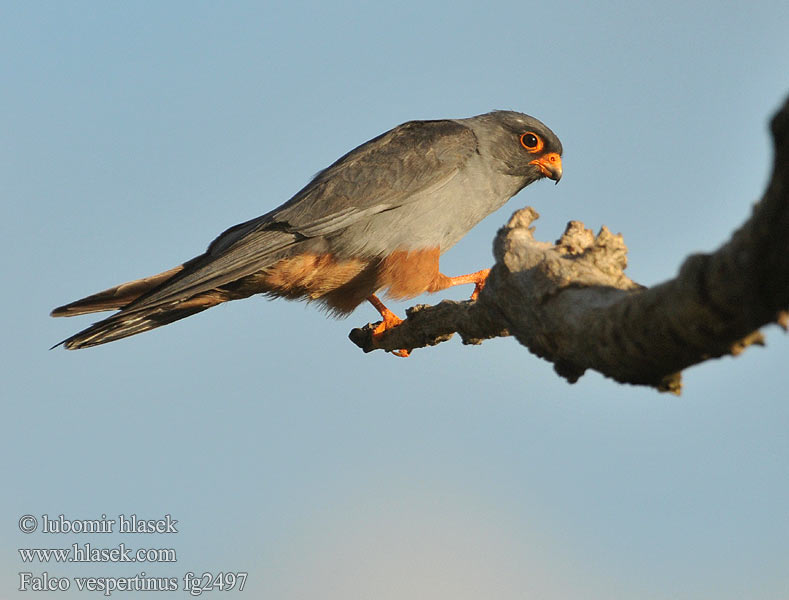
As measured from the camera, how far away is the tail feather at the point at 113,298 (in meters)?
6.99

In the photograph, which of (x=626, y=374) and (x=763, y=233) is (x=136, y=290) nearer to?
(x=626, y=374)

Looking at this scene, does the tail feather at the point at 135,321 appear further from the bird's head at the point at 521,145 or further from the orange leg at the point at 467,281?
the bird's head at the point at 521,145

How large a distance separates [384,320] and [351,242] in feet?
2.52

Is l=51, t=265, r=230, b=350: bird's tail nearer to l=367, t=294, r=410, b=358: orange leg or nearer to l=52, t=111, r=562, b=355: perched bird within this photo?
l=52, t=111, r=562, b=355: perched bird

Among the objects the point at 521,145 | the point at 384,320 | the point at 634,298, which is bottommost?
the point at 634,298

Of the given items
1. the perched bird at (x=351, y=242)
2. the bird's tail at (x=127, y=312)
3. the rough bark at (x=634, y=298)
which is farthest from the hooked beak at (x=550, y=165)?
the rough bark at (x=634, y=298)

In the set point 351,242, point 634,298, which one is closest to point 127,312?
point 351,242

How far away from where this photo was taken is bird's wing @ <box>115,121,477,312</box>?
23.2ft

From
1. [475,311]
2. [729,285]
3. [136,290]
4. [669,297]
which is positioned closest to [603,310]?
[669,297]

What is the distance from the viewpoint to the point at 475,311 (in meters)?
5.10

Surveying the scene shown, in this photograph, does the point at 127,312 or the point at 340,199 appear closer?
the point at 127,312

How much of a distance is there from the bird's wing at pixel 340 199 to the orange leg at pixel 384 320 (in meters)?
0.78

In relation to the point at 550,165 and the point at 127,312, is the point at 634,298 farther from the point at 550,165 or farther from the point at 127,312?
the point at 550,165

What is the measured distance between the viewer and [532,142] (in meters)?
8.27
